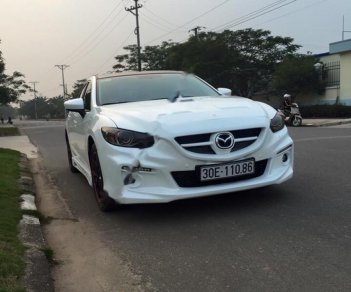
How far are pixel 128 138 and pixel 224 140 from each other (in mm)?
891

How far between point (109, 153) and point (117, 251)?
1024 millimetres

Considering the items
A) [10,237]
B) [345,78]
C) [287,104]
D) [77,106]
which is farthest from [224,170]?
[345,78]

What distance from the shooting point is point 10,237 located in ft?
14.2

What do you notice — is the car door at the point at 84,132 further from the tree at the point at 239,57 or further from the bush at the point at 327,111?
the tree at the point at 239,57

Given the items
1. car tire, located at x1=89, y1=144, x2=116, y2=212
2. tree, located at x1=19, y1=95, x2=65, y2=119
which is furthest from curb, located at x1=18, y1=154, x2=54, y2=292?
tree, located at x1=19, y1=95, x2=65, y2=119

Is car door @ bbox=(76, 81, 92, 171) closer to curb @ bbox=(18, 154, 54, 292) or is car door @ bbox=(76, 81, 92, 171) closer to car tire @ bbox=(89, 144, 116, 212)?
car tire @ bbox=(89, 144, 116, 212)

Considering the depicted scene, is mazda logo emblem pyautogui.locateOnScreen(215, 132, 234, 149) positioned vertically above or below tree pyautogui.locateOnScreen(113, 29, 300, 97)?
below

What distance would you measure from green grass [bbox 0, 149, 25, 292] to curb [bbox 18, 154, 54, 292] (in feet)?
0.18

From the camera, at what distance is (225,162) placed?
4664 mm

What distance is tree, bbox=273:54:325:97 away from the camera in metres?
31.1

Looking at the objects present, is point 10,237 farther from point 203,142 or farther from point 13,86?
point 13,86

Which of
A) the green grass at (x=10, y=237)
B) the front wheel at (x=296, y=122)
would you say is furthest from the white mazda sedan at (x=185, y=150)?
the front wheel at (x=296, y=122)

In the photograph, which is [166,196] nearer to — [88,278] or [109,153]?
[109,153]

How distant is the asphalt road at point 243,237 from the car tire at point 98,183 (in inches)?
4.3
